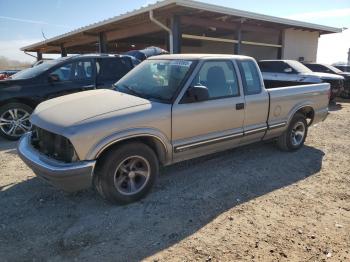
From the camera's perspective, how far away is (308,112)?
633 cm

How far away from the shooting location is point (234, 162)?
542 centimetres

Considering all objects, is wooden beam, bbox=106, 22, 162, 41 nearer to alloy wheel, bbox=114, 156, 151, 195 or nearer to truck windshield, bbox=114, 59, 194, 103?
truck windshield, bbox=114, 59, 194, 103

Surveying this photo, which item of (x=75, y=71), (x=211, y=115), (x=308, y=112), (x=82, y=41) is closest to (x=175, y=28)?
(x=75, y=71)

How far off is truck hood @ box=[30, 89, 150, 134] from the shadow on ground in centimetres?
100

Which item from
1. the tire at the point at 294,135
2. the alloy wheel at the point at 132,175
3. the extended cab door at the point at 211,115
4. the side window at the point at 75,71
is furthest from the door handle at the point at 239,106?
the side window at the point at 75,71

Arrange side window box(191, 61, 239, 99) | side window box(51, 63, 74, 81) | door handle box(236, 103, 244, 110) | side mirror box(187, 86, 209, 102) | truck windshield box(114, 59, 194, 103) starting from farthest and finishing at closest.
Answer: side window box(51, 63, 74, 81)
door handle box(236, 103, 244, 110)
side window box(191, 61, 239, 99)
truck windshield box(114, 59, 194, 103)
side mirror box(187, 86, 209, 102)

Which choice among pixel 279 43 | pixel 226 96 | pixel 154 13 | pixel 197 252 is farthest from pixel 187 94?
pixel 279 43

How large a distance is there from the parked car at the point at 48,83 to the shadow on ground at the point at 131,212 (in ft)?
9.08

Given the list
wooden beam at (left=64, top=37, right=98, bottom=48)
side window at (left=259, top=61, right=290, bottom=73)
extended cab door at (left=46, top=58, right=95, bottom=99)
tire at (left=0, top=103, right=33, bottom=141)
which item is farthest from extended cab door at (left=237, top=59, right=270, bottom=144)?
wooden beam at (left=64, top=37, right=98, bottom=48)

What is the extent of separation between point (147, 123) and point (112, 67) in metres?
4.42

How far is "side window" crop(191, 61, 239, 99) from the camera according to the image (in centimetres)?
444

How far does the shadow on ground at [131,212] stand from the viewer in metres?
3.10

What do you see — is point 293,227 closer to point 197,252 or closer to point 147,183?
point 197,252

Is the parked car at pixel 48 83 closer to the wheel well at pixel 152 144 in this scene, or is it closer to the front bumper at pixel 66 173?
the front bumper at pixel 66 173
